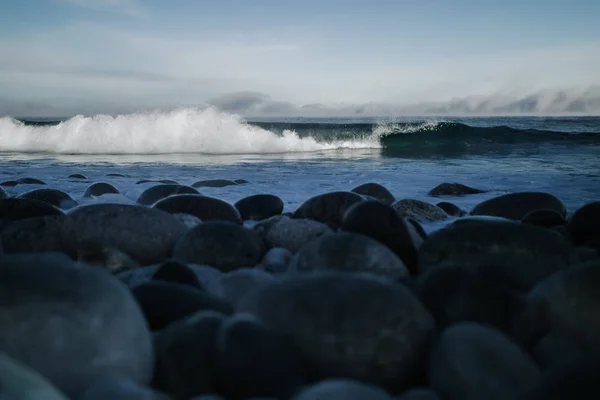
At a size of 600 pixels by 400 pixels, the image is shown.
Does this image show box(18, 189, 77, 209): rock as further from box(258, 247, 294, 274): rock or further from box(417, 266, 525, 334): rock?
box(417, 266, 525, 334): rock

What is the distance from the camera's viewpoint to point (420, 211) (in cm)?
472

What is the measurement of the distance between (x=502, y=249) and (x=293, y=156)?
505 inches

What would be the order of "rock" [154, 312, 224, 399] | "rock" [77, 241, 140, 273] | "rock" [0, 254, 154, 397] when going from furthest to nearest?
"rock" [77, 241, 140, 273]
"rock" [154, 312, 224, 399]
"rock" [0, 254, 154, 397]

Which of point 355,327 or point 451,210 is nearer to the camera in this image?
point 355,327

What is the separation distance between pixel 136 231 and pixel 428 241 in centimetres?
156

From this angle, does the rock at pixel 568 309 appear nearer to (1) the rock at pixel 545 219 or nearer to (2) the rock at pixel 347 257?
(2) the rock at pixel 347 257

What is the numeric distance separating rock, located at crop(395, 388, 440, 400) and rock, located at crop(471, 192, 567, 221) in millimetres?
3452

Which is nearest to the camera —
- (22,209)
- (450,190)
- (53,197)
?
(22,209)

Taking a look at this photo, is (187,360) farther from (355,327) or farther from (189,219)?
(189,219)

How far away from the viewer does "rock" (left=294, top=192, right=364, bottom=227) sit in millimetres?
4051

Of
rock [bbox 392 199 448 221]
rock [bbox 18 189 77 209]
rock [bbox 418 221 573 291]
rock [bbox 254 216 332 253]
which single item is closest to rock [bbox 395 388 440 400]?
rock [bbox 418 221 573 291]

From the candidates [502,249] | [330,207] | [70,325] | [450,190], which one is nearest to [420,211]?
[330,207]

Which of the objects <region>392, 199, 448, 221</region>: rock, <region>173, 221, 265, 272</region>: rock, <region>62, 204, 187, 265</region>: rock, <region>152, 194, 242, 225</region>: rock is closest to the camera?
<region>173, 221, 265, 272</region>: rock

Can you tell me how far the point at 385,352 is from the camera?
145 cm
